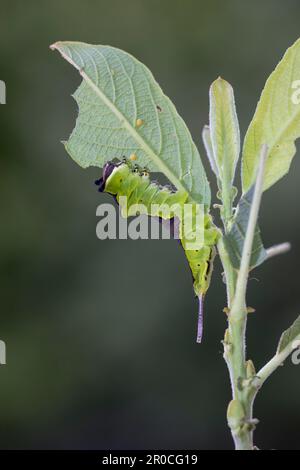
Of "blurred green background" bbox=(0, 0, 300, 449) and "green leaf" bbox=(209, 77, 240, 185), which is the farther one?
"blurred green background" bbox=(0, 0, 300, 449)

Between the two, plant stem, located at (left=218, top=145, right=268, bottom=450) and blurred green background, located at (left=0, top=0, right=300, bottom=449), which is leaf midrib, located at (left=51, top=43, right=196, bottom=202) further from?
blurred green background, located at (left=0, top=0, right=300, bottom=449)

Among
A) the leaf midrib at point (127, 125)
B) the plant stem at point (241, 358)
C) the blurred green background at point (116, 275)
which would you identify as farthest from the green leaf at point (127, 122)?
the blurred green background at point (116, 275)

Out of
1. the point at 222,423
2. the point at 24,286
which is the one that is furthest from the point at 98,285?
the point at 222,423

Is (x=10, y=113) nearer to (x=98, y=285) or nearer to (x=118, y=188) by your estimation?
(x=98, y=285)

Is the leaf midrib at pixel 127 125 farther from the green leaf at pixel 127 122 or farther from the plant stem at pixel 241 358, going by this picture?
the plant stem at pixel 241 358

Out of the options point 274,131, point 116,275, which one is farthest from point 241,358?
point 116,275

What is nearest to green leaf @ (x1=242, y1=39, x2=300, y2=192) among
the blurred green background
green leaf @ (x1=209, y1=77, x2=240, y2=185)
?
green leaf @ (x1=209, y1=77, x2=240, y2=185)
